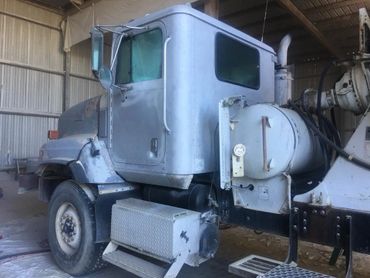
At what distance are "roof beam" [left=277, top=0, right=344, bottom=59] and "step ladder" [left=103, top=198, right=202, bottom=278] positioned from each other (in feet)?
22.2

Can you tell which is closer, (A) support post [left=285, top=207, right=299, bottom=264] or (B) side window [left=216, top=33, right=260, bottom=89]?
(A) support post [left=285, top=207, right=299, bottom=264]

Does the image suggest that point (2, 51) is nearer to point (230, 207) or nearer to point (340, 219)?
point (230, 207)

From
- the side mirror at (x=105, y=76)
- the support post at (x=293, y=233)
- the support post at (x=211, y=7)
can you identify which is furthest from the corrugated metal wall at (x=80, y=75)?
the support post at (x=293, y=233)

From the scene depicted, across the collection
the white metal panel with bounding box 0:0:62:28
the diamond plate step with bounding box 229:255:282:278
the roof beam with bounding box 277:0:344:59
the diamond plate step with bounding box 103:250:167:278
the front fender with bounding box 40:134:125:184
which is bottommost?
the diamond plate step with bounding box 103:250:167:278

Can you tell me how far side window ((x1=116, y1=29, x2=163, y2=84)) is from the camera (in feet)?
12.1

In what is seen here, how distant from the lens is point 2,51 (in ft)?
37.1

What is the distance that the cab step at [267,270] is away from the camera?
2.71 metres

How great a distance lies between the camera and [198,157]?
137 inches

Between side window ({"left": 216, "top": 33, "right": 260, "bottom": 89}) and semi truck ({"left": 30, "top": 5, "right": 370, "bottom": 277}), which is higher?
side window ({"left": 216, "top": 33, "right": 260, "bottom": 89})

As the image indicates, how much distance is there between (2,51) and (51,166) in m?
8.11

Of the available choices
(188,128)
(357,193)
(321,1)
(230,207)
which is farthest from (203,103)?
→ (321,1)

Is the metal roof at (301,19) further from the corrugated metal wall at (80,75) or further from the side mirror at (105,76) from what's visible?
the side mirror at (105,76)

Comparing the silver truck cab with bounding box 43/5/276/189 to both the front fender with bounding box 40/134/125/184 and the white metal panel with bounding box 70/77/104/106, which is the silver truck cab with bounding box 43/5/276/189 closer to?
the front fender with bounding box 40/134/125/184

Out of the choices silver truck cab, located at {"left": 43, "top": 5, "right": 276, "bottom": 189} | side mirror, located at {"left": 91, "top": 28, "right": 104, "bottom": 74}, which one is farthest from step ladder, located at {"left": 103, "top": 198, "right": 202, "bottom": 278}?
side mirror, located at {"left": 91, "top": 28, "right": 104, "bottom": 74}
